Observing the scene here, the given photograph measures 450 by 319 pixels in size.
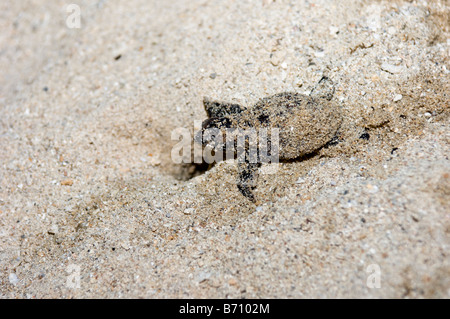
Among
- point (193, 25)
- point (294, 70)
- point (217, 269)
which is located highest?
point (193, 25)

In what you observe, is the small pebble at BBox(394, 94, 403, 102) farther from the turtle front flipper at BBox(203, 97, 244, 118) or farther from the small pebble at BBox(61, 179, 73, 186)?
the small pebble at BBox(61, 179, 73, 186)

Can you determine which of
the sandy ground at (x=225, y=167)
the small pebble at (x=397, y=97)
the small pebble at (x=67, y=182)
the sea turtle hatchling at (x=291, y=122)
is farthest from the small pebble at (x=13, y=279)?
the small pebble at (x=397, y=97)

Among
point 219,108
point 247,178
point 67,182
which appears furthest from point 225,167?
point 67,182

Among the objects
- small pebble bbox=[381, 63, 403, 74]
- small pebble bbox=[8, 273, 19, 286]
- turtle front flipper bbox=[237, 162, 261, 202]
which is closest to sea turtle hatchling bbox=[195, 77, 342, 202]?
turtle front flipper bbox=[237, 162, 261, 202]

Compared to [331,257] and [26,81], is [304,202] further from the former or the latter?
[26,81]

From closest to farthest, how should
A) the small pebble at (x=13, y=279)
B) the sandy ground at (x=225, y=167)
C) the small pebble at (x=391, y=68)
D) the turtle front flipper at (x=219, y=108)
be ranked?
the sandy ground at (x=225, y=167) → the small pebble at (x=13, y=279) → the small pebble at (x=391, y=68) → the turtle front flipper at (x=219, y=108)

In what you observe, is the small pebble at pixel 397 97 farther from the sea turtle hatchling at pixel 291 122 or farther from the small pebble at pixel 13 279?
the small pebble at pixel 13 279

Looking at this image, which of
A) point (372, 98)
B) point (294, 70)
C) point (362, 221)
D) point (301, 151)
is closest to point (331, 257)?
point (362, 221)
